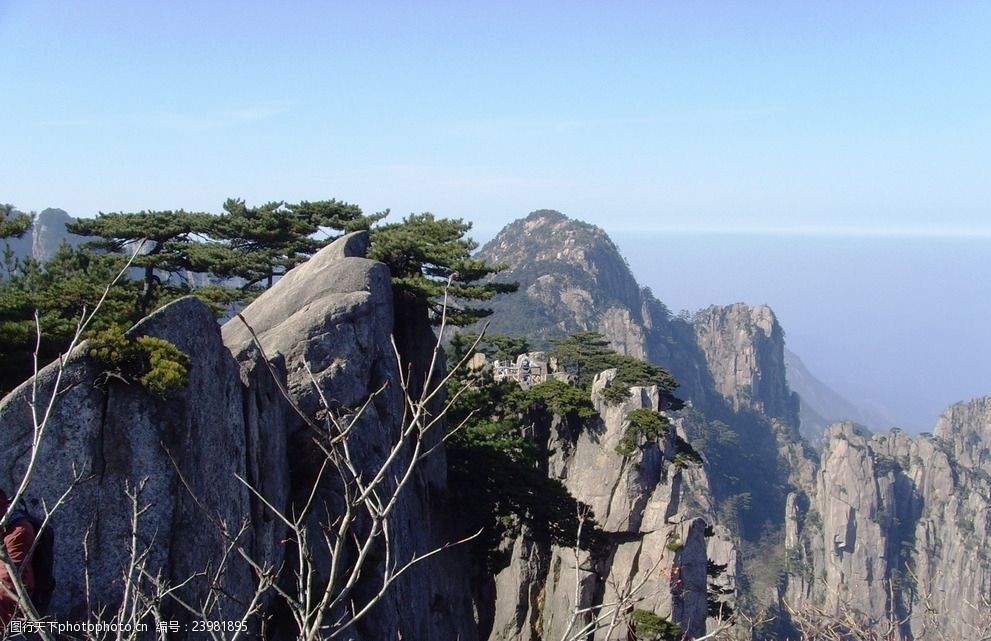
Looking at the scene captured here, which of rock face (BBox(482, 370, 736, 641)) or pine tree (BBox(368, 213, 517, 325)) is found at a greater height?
pine tree (BBox(368, 213, 517, 325))

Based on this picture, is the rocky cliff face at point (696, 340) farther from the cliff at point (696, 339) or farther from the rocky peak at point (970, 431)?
the rocky peak at point (970, 431)

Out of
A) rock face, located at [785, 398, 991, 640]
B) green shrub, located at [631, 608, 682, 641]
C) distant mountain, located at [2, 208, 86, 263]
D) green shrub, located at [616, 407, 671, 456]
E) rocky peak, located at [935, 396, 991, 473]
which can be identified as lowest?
rock face, located at [785, 398, 991, 640]

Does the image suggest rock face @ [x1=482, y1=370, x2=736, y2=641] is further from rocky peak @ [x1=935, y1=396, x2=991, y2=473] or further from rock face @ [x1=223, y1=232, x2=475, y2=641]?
rocky peak @ [x1=935, y1=396, x2=991, y2=473]

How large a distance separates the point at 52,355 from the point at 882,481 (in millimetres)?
89622

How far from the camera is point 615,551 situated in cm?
2342

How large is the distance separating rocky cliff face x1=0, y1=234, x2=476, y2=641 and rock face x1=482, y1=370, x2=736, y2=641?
8205 mm

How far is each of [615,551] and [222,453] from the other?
16.7 meters

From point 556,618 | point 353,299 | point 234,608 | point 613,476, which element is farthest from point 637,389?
point 234,608

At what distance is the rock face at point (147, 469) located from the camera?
724 cm

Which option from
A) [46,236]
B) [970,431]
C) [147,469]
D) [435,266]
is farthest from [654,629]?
[970,431]

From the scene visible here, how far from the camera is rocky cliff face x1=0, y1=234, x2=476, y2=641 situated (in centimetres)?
730

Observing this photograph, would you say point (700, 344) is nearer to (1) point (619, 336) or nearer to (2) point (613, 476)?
(1) point (619, 336)

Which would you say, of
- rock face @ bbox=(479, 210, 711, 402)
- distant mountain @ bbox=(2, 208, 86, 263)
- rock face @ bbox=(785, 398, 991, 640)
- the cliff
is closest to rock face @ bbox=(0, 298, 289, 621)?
rock face @ bbox=(785, 398, 991, 640)

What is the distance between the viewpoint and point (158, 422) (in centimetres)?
809
